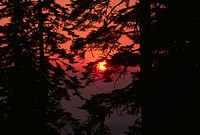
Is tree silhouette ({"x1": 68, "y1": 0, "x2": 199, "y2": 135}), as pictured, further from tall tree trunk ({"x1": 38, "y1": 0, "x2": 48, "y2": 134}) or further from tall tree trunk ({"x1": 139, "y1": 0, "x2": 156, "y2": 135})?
tall tree trunk ({"x1": 38, "y1": 0, "x2": 48, "y2": 134})

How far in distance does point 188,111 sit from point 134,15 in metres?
3.48

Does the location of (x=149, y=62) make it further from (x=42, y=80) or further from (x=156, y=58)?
(x=42, y=80)

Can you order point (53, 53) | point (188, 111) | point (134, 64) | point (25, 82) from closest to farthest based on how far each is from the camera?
point (188, 111) < point (134, 64) < point (25, 82) < point (53, 53)

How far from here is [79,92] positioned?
1805 centimetres

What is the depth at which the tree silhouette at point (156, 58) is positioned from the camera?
27.3 ft

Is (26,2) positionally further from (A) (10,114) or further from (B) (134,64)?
(B) (134,64)

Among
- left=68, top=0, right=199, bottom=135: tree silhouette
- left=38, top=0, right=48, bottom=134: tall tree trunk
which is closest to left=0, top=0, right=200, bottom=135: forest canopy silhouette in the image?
left=68, top=0, right=199, bottom=135: tree silhouette

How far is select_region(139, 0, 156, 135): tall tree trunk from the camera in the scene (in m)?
8.28

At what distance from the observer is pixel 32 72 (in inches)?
554

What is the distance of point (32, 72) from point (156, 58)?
716 centimetres

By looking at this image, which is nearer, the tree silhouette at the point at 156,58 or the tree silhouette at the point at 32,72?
the tree silhouette at the point at 156,58

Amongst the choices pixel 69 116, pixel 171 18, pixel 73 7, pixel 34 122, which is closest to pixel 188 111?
pixel 171 18

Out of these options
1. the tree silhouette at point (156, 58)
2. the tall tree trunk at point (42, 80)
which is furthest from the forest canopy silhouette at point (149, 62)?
the tall tree trunk at point (42, 80)

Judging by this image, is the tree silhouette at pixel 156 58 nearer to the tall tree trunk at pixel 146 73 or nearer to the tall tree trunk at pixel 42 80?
the tall tree trunk at pixel 146 73
